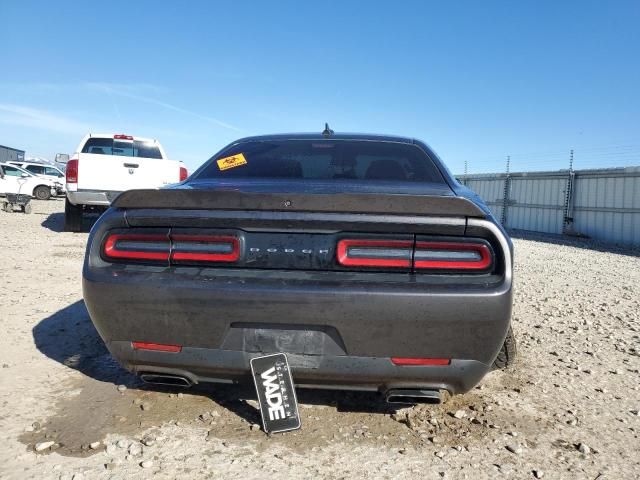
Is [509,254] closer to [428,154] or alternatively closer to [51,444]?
[428,154]

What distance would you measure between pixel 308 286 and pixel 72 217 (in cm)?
952

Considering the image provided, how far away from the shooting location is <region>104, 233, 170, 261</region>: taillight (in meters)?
1.97

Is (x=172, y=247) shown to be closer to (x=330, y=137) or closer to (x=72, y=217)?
(x=330, y=137)

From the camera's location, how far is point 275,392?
6.45 ft

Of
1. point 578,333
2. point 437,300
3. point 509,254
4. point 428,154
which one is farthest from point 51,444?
point 578,333

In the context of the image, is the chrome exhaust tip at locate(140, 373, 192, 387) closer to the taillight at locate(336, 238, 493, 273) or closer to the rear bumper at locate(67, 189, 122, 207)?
the taillight at locate(336, 238, 493, 273)

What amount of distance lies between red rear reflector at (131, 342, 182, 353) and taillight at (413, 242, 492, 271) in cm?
105

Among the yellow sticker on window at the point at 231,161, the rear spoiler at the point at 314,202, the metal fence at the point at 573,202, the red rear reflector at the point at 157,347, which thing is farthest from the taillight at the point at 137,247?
the metal fence at the point at 573,202

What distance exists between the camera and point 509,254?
1.89 metres

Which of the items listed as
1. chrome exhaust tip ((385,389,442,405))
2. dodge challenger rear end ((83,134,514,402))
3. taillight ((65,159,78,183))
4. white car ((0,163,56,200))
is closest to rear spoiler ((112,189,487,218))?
dodge challenger rear end ((83,134,514,402))

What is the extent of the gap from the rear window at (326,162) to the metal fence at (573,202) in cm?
1444

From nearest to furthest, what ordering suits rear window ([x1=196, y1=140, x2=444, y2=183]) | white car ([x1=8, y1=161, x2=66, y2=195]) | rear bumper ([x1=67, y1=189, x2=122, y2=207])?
rear window ([x1=196, y1=140, x2=444, y2=183]) → rear bumper ([x1=67, y1=189, x2=122, y2=207]) → white car ([x1=8, y1=161, x2=66, y2=195])

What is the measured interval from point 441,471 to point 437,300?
2.34 ft

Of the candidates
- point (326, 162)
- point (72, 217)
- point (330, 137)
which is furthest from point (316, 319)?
point (72, 217)
